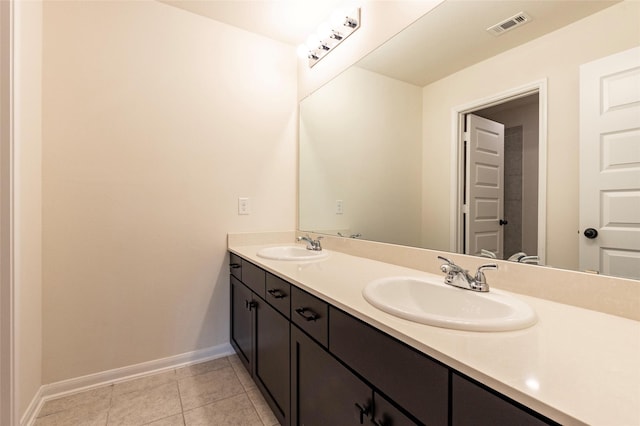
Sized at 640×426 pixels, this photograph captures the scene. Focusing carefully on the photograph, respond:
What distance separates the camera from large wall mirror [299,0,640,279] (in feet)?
2.78

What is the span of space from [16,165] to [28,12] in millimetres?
752

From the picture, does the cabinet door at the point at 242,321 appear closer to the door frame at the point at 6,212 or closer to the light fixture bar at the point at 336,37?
the door frame at the point at 6,212

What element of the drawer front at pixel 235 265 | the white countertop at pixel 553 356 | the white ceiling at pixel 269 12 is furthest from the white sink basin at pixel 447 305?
the white ceiling at pixel 269 12

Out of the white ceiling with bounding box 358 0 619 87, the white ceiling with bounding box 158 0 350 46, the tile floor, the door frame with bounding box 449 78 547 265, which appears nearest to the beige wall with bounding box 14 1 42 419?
the tile floor

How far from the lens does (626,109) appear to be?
749 millimetres

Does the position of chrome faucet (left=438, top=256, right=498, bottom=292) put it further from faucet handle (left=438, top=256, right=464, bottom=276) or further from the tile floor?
the tile floor

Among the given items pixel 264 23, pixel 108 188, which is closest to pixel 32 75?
pixel 108 188

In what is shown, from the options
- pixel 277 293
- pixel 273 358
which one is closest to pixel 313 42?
pixel 277 293

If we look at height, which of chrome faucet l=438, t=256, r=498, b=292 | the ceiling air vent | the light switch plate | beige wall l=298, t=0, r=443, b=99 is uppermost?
beige wall l=298, t=0, r=443, b=99

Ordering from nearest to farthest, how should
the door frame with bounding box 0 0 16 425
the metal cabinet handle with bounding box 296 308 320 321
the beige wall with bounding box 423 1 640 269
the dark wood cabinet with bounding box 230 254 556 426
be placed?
the dark wood cabinet with bounding box 230 254 556 426 < the beige wall with bounding box 423 1 640 269 < the metal cabinet handle with bounding box 296 308 320 321 < the door frame with bounding box 0 0 16 425

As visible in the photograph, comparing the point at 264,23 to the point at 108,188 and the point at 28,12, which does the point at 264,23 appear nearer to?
the point at 28,12

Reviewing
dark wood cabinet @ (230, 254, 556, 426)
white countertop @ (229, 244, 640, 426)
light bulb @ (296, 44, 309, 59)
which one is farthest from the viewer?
light bulb @ (296, 44, 309, 59)

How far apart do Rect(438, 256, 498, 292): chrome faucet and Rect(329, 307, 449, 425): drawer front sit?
418 millimetres

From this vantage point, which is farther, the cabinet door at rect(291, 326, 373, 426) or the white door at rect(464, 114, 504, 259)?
the white door at rect(464, 114, 504, 259)
